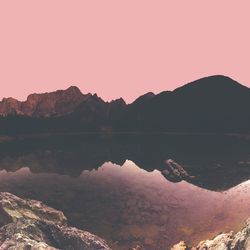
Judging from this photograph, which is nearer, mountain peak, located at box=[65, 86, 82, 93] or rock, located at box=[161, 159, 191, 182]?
rock, located at box=[161, 159, 191, 182]

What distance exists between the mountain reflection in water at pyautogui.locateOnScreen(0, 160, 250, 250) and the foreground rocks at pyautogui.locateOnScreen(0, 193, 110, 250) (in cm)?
262

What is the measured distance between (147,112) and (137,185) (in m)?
39.0

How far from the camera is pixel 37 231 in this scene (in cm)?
2797

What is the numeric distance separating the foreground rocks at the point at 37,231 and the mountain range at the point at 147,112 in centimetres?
4659

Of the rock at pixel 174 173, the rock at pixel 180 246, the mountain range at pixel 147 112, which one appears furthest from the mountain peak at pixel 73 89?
the rock at pixel 180 246

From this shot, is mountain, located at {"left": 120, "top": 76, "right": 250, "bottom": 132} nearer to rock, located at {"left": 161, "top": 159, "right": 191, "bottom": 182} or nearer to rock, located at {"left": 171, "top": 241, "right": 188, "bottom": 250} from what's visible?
rock, located at {"left": 161, "top": 159, "right": 191, "bottom": 182}

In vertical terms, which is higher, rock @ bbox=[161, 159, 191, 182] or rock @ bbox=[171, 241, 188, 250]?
rock @ bbox=[161, 159, 191, 182]

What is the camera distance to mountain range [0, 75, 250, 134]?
75938 mm

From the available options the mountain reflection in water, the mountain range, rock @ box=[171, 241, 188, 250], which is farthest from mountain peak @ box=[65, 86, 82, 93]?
rock @ box=[171, 241, 188, 250]

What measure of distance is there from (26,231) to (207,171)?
95.0 feet

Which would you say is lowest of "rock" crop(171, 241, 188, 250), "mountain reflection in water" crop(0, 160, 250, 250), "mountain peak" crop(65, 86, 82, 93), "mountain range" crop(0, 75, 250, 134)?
"rock" crop(171, 241, 188, 250)

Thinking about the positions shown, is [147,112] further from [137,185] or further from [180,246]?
[180,246]

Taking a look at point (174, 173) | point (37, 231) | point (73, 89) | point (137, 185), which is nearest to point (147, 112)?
point (73, 89)

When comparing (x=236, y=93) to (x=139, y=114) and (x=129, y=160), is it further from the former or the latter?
(x=129, y=160)
